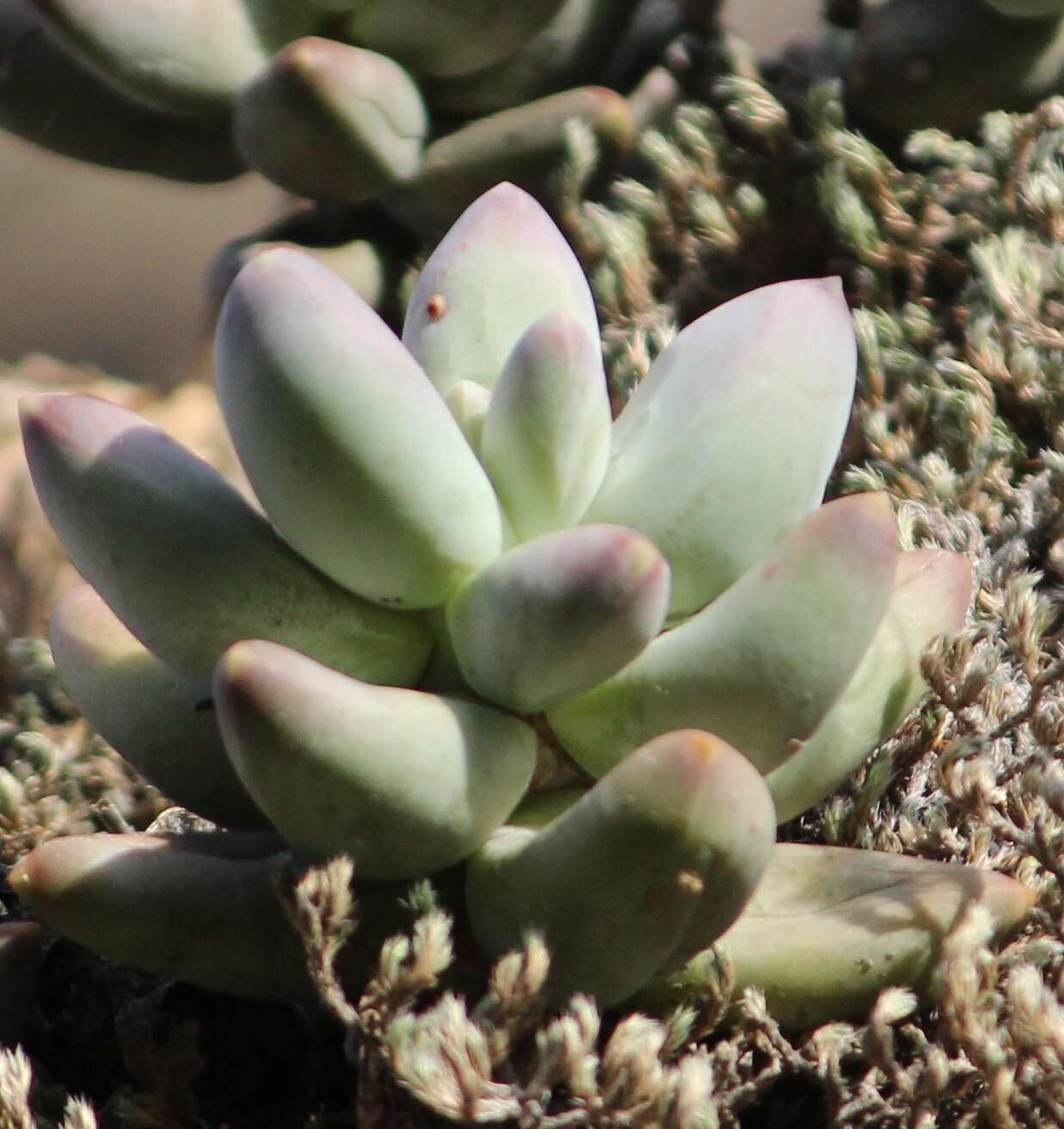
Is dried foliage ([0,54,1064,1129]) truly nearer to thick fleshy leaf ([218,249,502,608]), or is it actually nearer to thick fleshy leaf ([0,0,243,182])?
thick fleshy leaf ([218,249,502,608])

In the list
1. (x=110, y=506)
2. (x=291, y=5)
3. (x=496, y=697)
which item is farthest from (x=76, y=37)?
(x=496, y=697)

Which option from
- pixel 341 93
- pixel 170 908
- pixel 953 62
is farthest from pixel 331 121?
pixel 170 908

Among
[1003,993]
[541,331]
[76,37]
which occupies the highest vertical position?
[541,331]

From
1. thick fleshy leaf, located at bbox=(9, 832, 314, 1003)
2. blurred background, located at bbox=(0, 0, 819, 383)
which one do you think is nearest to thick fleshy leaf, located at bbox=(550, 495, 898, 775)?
thick fleshy leaf, located at bbox=(9, 832, 314, 1003)

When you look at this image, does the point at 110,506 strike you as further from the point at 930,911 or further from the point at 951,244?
the point at 951,244

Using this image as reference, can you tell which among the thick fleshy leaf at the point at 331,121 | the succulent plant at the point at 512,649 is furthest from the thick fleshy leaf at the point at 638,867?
the thick fleshy leaf at the point at 331,121
